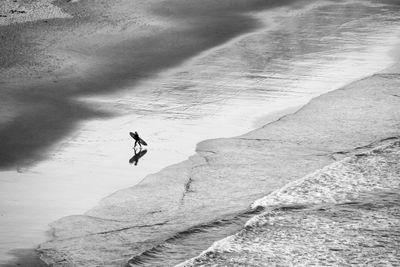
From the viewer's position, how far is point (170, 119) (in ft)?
26.2

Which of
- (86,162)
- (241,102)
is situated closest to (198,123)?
(241,102)

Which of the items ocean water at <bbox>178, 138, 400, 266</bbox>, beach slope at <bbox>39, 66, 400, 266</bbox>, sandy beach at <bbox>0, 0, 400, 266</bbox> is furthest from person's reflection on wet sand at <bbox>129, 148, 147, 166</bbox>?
ocean water at <bbox>178, 138, 400, 266</bbox>

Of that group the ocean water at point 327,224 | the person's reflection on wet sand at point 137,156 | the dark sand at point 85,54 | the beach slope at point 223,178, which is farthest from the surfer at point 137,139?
the ocean water at point 327,224

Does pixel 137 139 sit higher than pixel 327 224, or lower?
higher

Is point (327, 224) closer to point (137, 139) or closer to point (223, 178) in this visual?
point (223, 178)

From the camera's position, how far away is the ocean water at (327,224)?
4789 mm

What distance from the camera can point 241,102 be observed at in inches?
337

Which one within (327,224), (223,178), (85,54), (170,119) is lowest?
(327,224)

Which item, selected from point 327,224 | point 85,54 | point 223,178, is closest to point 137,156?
point 223,178

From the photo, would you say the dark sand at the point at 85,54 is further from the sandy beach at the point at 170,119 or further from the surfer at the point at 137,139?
the surfer at the point at 137,139

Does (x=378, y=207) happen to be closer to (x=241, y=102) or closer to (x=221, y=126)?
(x=221, y=126)

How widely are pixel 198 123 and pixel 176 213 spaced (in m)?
2.37

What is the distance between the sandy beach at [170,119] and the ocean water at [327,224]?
0.12ft

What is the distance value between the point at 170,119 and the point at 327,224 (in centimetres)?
300
